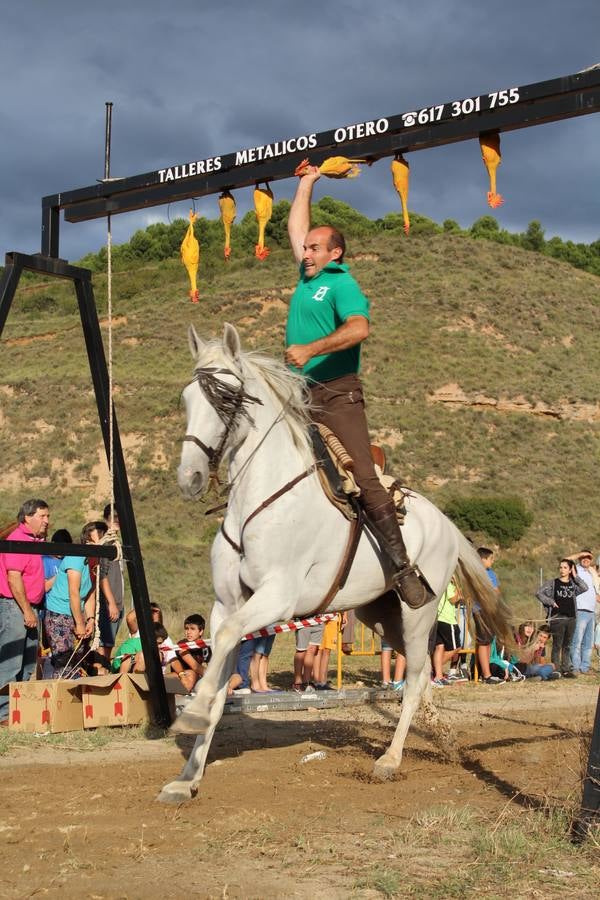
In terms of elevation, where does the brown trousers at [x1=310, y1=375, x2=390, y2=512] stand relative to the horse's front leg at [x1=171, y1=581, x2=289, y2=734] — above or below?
above

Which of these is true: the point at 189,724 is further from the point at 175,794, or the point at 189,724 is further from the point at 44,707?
the point at 44,707

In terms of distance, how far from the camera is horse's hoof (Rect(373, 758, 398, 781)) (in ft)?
24.3

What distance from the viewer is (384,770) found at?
294 inches

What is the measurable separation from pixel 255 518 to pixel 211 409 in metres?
0.80

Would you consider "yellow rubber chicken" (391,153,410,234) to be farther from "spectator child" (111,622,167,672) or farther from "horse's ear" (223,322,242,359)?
"spectator child" (111,622,167,672)

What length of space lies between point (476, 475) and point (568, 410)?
10109 millimetres

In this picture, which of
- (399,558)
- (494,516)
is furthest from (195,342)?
(494,516)

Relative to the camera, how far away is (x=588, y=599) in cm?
1689

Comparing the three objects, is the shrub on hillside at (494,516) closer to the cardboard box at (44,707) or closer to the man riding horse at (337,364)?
the cardboard box at (44,707)

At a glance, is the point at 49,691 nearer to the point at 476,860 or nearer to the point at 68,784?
the point at 68,784

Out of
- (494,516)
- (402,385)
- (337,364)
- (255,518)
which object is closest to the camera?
(255,518)

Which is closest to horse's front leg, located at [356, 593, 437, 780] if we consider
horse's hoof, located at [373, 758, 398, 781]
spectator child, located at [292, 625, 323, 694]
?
horse's hoof, located at [373, 758, 398, 781]

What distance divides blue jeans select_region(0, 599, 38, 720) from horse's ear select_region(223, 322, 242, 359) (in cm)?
483

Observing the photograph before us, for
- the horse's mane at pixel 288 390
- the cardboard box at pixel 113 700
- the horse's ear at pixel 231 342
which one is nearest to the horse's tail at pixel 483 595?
the horse's mane at pixel 288 390
